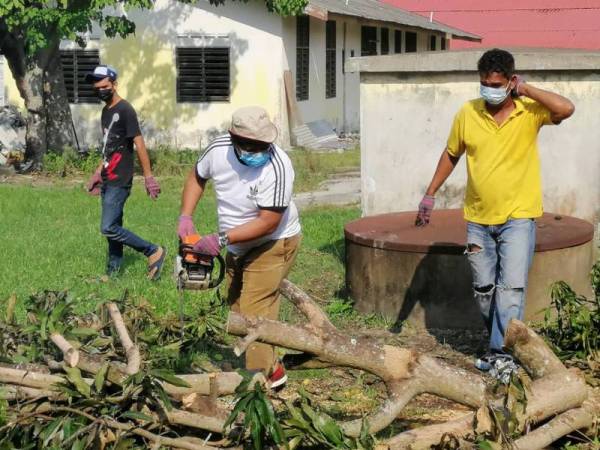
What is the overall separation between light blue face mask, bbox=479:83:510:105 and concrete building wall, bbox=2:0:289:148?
15567mm

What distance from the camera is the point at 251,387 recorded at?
15.8 ft

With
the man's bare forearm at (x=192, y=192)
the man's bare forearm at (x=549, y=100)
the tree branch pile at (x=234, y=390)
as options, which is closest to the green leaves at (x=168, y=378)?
the tree branch pile at (x=234, y=390)

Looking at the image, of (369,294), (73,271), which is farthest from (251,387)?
(73,271)

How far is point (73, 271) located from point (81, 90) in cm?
1381

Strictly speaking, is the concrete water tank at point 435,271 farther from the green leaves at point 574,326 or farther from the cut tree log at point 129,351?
the cut tree log at point 129,351

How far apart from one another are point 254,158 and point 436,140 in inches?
155

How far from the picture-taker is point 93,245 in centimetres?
1070

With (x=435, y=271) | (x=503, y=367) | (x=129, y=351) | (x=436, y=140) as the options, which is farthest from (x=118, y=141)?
(x=129, y=351)

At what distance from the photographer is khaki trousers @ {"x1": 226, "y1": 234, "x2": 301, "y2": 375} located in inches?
233

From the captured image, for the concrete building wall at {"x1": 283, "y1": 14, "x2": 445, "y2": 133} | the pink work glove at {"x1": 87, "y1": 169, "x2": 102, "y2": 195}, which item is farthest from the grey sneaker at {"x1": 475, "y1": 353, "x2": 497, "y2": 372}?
the concrete building wall at {"x1": 283, "y1": 14, "x2": 445, "y2": 133}

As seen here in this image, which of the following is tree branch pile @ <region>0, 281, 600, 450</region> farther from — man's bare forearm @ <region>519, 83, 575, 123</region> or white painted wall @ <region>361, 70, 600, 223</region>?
white painted wall @ <region>361, 70, 600, 223</region>

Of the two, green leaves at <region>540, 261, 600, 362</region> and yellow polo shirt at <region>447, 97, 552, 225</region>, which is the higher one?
yellow polo shirt at <region>447, 97, 552, 225</region>

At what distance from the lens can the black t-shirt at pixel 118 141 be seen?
29.2 feet

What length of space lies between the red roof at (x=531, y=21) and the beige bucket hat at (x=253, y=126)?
25741 millimetres
